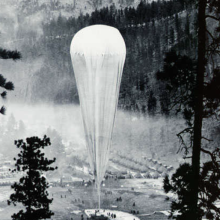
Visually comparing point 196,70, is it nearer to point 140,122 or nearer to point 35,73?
point 140,122

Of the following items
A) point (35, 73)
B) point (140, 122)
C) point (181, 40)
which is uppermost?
point (181, 40)

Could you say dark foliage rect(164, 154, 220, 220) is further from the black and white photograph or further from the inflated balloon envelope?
A: the black and white photograph

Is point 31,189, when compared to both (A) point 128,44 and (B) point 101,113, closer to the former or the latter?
(B) point 101,113

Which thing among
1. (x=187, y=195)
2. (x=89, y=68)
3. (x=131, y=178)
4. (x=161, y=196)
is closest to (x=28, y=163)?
(x=187, y=195)

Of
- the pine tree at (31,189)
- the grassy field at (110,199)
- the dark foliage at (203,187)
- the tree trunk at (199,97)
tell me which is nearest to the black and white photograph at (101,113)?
the grassy field at (110,199)

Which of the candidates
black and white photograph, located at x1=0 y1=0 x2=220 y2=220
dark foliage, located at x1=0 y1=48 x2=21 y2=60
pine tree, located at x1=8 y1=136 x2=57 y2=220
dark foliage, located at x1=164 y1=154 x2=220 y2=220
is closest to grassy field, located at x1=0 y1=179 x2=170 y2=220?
black and white photograph, located at x1=0 y1=0 x2=220 y2=220

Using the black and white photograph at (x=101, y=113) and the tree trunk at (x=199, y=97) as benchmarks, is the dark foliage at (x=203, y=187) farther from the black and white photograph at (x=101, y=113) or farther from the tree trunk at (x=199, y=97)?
the black and white photograph at (x=101, y=113)

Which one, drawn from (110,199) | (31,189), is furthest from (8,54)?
(110,199)
